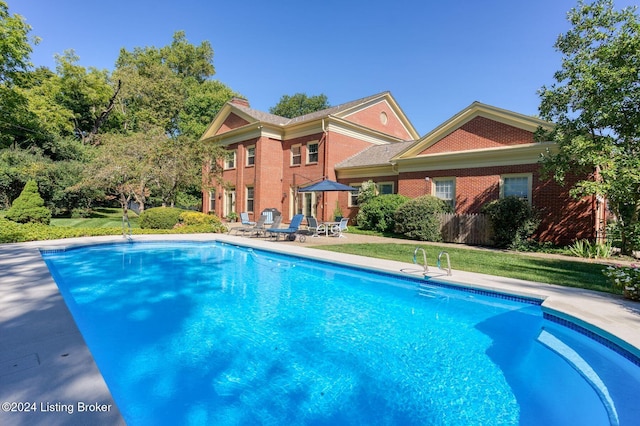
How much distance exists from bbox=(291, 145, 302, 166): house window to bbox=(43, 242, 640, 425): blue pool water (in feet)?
52.6

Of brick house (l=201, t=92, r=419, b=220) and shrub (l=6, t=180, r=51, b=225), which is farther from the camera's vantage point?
brick house (l=201, t=92, r=419, b=220)

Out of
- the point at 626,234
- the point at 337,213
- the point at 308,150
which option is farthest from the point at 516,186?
the point at 308,150

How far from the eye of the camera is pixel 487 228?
14.1 metres

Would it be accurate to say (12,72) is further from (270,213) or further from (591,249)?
(591,249)

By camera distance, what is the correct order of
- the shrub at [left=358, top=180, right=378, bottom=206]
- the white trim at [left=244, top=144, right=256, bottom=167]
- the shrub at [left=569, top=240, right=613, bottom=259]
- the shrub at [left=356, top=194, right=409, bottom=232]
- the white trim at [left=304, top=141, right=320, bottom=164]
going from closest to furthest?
the shrub at [left=569, top=240, right=613, bottom=259]
the shrub at [left=356, top=194, right=409, bottom=232]
the shrub at [left=358, top=180, right=378, bottom=206]
the white trim at [left=304, top=141, right=320, bottom=164]
the white trim at [left=244, top=144, right=256, bottom=167]

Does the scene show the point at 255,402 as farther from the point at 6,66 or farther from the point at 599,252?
the point at 6,66

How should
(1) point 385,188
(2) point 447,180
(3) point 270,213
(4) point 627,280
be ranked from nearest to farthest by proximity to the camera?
(4) point 627,280
(2) point 447,180
(1) point 385,188
(3) point 270,213

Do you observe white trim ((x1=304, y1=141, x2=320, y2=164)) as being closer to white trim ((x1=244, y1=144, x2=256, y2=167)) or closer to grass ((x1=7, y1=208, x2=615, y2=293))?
white trim ((x1=244, y1=144, x2=256, y2=167))

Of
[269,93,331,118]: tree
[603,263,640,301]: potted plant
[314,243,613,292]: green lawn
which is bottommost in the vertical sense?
[314,243,613,292]: green lawn

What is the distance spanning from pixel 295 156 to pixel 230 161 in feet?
20.3

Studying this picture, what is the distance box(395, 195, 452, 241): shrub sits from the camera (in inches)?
596

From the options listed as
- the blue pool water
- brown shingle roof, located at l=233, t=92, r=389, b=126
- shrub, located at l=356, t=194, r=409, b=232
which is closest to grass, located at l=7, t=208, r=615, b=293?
the blue pool water

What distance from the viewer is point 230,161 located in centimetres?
2598

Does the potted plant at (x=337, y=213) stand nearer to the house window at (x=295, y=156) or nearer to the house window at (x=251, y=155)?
the house window at (x=295, y=156)
